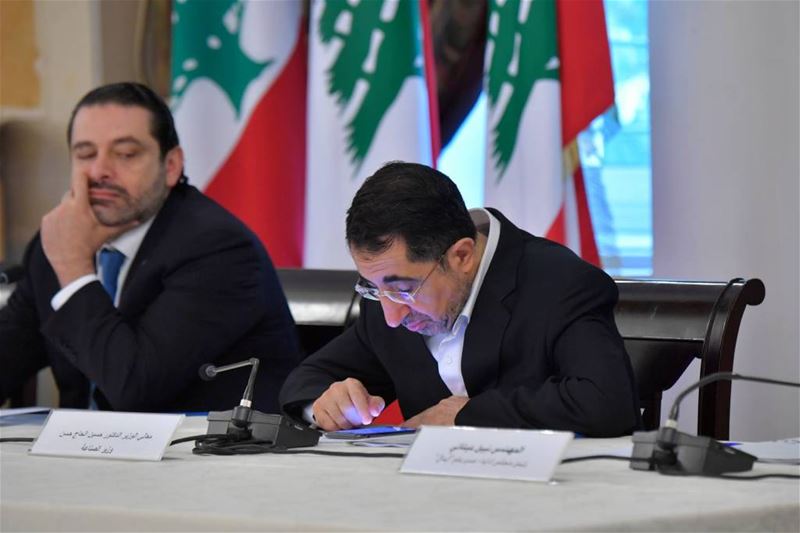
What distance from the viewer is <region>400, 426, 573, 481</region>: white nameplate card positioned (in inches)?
65.6

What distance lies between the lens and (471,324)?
2.51 meters

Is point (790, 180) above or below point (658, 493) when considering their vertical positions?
above

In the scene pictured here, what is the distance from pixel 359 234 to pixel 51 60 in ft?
9.17

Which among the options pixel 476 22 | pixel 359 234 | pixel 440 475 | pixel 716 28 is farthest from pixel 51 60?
pixel 440 475

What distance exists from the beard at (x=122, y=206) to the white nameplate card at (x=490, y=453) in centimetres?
168

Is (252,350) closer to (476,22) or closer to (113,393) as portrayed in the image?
(113,393)

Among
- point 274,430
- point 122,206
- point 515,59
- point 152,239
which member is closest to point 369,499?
point 274,430

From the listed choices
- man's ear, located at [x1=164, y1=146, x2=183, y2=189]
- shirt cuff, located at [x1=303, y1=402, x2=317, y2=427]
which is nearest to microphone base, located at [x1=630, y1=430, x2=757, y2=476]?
shirt cuff, located at [x1=303, y1=402, x2=317, y2=427]

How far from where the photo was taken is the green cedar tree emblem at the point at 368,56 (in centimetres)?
415

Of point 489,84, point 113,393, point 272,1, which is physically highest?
point 272,1

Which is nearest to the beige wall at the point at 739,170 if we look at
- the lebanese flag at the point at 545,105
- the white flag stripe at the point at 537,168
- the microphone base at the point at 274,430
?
the lebanese flag at the point at 545,105

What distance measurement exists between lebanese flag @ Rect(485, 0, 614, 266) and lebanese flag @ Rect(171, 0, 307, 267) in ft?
2.57

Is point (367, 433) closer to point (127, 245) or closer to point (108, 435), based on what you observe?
point (108, 435)

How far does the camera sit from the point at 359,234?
2.37 meters
